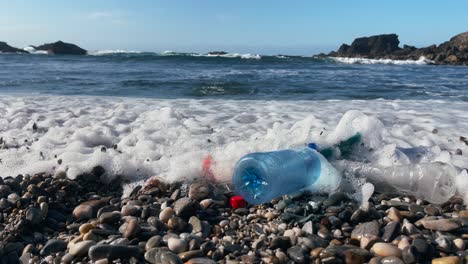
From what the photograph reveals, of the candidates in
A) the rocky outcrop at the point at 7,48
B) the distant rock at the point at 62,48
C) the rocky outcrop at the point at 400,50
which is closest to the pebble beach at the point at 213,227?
the rocky outcrop at the point at 400,50

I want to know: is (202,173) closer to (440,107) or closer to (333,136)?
(333,136)

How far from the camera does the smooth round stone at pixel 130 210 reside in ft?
8.13

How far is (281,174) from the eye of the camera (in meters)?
2.71

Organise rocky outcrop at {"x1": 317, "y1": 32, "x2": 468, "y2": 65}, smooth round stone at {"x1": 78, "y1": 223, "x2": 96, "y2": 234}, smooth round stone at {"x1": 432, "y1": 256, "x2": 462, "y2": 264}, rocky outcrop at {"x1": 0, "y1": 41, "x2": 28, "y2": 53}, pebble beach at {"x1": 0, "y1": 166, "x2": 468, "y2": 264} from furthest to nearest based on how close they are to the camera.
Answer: rocky outcrop at {"x1": 0, "y1": 41, "x2": 28, "y2": 53}, rocky outcrop at {"x1": 317, "y1": 32, "x2": 468, "y2": 65}, smooth round stone at {"x1": 78, "y1": 223, "x2": 96, "y2": 234}, pebble beach at {"x1": 0, "y1": 166, "x2": 468, "y2": 264}, smooth round stone at {"x1": 432, "y1": 256, "x2": 462, "y2": 264}

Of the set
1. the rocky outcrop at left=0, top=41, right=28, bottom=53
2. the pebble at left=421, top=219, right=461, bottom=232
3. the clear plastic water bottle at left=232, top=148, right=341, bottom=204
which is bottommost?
the rocky outcrop at left=0, top=41, right=28, bottom=53

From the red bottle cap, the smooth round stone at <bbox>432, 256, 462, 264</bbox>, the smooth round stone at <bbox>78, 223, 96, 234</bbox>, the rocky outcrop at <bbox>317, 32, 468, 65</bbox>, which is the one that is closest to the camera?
the smooth round stone at <bbox>432, 256, 462, 264</bbox>

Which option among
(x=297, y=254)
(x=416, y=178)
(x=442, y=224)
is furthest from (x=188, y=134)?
(x=442, y=224)

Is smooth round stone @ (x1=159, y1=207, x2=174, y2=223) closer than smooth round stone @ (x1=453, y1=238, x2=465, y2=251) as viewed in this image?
No

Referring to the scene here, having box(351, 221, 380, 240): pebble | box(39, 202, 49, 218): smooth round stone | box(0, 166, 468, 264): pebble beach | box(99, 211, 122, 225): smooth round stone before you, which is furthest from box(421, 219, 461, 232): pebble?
box(39, 202, 49, 218): smooth round stone

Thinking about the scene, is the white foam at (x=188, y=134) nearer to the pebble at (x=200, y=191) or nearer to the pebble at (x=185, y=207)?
the pebble at (x=200, y=191)

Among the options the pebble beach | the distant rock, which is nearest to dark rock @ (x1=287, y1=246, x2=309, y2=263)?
the pebble beach

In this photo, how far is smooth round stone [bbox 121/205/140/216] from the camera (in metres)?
2.48

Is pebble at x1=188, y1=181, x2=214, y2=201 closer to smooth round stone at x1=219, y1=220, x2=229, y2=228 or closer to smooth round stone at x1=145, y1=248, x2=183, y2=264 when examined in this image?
smooth round stone at x1=219, y1=220, x2=229, y2=228

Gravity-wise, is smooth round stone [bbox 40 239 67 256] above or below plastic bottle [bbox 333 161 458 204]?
below
